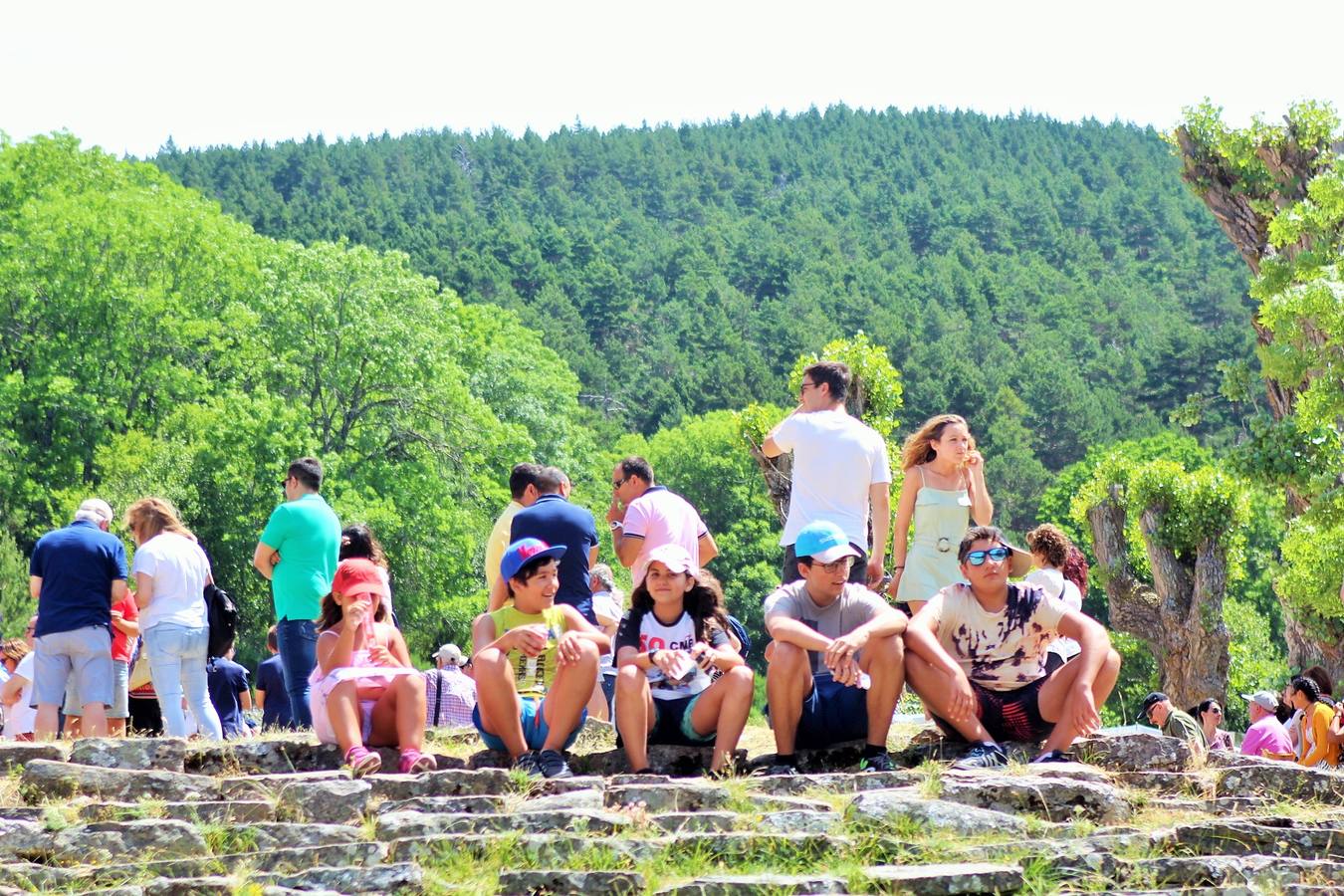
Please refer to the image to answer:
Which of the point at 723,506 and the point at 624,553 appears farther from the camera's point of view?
the point at 723,506

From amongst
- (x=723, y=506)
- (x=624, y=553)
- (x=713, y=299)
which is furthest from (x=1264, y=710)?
(x=713, y=299)

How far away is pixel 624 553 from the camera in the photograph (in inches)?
415

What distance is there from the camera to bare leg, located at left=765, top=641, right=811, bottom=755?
8.50 m

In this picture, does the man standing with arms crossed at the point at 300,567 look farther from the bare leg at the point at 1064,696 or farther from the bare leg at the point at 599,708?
the bare leg at the point at 1064,696

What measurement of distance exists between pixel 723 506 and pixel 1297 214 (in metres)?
52.1

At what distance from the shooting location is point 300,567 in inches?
416

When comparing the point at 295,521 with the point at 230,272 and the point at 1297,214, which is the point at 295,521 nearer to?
the point at 1297,214

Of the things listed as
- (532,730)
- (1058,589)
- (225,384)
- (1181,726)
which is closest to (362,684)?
(532,730)

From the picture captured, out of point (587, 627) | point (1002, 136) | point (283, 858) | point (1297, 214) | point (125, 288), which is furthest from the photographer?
point (1002, 136)

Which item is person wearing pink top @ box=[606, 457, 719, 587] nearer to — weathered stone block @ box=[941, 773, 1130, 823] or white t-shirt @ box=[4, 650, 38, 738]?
weathered stone block @ box=[941, 773, 1130, 823]

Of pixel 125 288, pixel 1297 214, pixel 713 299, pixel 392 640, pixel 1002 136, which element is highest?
pixel 1002 136

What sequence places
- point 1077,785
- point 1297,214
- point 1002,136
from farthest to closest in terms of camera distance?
point 1002,136
point 1297,214
point 1077,785

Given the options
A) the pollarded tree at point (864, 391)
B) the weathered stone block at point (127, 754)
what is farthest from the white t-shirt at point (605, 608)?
the pollarded tree at point (864, 391)

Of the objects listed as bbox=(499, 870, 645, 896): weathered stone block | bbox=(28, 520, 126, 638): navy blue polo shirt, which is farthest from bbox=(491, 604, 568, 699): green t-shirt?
bbox=(28, 520, 126, 638): navy blue polo shirt
